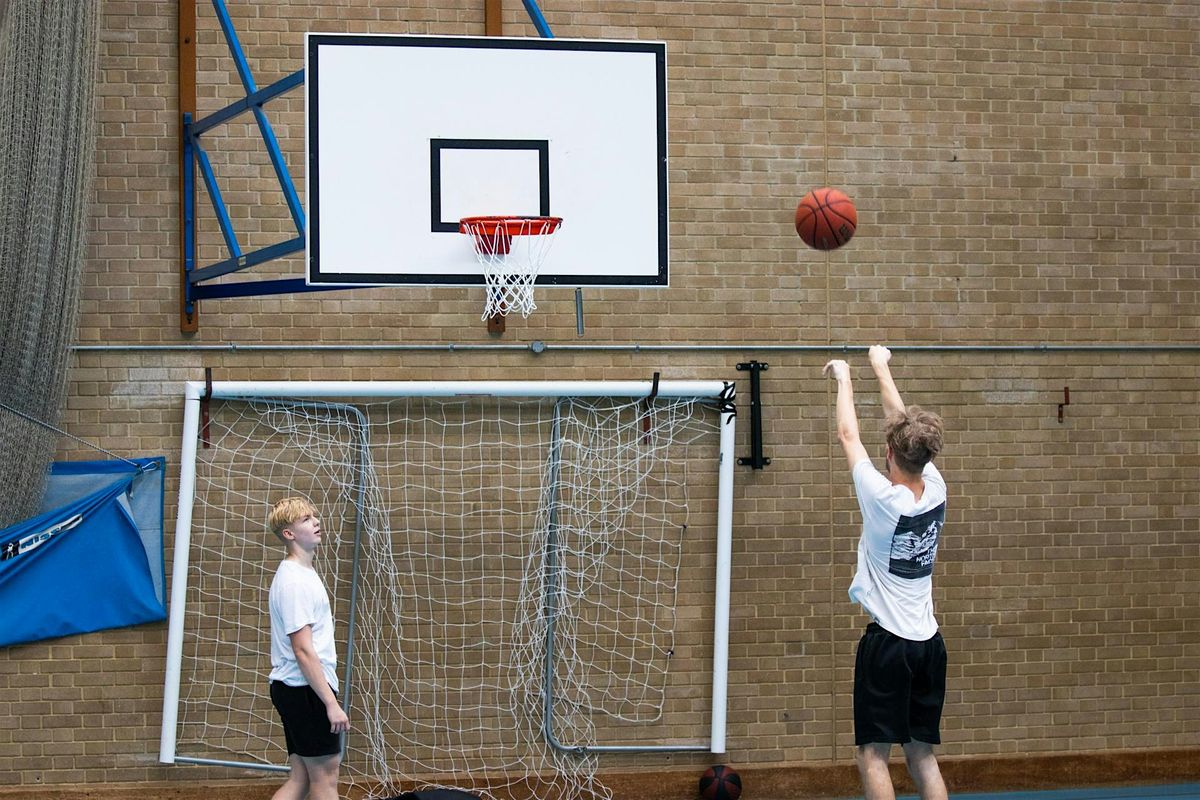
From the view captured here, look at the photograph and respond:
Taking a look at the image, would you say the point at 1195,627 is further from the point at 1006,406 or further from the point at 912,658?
the point at 912,658

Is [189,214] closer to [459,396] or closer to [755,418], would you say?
[459,396]

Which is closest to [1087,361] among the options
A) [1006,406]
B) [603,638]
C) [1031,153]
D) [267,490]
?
[1006,406]

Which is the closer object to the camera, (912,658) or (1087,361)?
(912,658)

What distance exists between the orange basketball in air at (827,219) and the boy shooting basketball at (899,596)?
1.27 meters

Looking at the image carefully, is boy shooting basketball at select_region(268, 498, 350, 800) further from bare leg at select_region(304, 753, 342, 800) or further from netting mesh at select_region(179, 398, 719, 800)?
netting mesh at select_region(179, 398, 719, 800)

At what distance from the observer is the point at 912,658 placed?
498 centimetres

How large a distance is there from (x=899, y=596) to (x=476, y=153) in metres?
2.72

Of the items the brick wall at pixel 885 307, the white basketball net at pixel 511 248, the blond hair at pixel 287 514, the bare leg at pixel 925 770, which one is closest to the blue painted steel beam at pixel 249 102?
the brick wall at pixel 885 307

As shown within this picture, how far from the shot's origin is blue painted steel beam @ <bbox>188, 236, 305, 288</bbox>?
6.18 metres

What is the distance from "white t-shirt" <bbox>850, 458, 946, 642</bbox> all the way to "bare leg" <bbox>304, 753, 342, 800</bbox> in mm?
2169

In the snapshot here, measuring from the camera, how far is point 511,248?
6152 mm

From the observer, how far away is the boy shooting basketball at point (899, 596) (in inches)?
192

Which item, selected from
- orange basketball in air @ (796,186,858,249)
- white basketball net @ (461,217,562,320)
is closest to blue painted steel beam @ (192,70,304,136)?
white basketball net @ (461,217,562,320)

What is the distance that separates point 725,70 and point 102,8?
3357 millimetres
